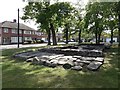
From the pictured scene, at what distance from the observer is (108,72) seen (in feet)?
32.9

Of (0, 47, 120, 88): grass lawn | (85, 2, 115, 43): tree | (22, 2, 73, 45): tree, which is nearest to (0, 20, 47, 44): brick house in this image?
(22, 2, 73, 45): tree

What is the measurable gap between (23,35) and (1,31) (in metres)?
12.5

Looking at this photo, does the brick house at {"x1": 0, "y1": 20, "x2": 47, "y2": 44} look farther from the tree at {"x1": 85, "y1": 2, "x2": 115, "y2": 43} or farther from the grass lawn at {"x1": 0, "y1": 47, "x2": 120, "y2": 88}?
the grass lawn at {"x1": 0, "y1": 47, "x2": 120, "y2": 88}

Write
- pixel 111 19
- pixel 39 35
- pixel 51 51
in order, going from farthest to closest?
1. pixel 39 35
2. pixel 111 19
3. pixel 51 51

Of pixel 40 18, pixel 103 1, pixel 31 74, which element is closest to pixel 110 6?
pixel 103 1

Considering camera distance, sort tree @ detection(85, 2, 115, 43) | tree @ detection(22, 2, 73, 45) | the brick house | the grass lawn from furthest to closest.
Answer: the brick house < tree @ detection(22, 2, 73, 45) < tree @ detection(85, 2, 115, 43) < the grass lawn

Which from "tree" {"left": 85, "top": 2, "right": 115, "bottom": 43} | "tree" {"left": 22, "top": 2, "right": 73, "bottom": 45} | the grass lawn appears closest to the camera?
the grass lawn

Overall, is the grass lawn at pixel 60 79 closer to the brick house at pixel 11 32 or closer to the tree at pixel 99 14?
the tree at pixel 99 14

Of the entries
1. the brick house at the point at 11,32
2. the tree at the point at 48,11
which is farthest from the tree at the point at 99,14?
the brick house at the point at 11,32

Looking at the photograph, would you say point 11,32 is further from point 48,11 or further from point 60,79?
point 60,79

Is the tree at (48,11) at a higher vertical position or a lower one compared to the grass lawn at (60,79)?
higher

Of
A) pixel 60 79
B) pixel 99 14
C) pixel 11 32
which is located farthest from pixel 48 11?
pixel 11 32

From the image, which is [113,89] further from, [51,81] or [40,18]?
[40,18]

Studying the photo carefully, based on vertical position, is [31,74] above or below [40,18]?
below
